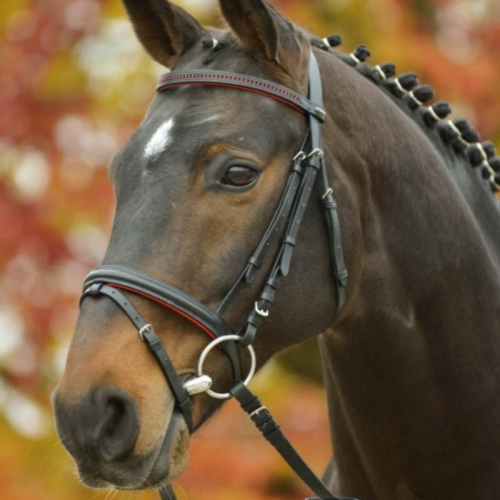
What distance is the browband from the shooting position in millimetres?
3520

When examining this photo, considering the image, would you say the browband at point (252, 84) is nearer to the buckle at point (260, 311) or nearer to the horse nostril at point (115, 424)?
the buckle at point (260, 311)

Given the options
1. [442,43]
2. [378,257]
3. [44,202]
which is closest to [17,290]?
[44,202]

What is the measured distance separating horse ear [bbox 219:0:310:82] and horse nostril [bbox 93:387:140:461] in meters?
1.40

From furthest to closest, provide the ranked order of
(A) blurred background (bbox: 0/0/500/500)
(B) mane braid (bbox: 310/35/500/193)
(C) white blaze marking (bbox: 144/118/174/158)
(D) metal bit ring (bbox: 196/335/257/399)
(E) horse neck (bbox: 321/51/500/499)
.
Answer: (A) blurred background (bbox: 0/0/500/500) < (B) mane braid (bbox: 310/35/500/193) < (E) horse neck (bbox: 321/51/500/499) < (C) white blaze marking (bbox: 144/118/174/158) < (D) metal bit ring (bbox: 196/335/257/399)

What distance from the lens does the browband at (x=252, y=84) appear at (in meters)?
3.52

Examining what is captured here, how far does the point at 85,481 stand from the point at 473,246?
1873 millimetres


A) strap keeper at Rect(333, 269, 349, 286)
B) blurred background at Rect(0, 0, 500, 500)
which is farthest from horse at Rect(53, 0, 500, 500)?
blurred background at Rect(0, 0, 500, 500)

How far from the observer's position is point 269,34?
3.56m

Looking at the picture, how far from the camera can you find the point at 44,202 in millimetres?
8633

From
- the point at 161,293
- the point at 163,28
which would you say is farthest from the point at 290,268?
the point at 163,28

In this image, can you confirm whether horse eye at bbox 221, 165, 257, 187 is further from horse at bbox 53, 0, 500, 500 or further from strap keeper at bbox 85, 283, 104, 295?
strap keeper at bbox 85, 283, 104, 295

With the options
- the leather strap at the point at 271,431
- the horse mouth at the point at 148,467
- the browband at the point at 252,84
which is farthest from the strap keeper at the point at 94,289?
the browband at the point at 252,84

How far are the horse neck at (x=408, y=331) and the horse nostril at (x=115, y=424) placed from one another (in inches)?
43.0

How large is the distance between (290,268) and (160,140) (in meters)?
0.65
